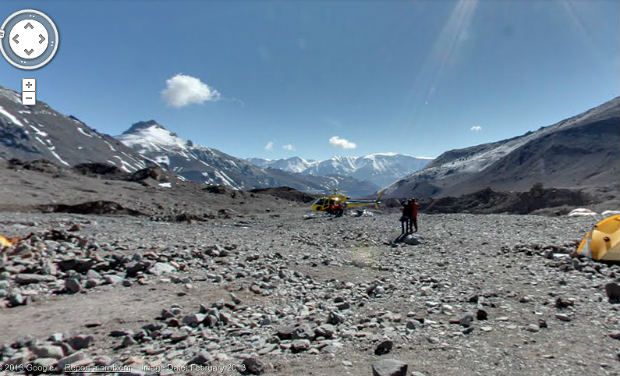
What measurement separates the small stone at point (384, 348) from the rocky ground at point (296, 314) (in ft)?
0.12

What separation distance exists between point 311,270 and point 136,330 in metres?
7.33

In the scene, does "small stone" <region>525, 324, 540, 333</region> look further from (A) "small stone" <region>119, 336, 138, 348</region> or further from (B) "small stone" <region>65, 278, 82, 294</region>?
(B) "small stone" <region>65, 278, 82, 294</region>

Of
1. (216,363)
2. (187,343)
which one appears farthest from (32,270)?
(216,363)

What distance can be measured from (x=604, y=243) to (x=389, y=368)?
1296 centimetres

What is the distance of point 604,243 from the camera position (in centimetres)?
1362

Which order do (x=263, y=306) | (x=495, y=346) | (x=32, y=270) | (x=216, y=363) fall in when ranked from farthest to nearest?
(x=32, y=270) → (x=263, y=306) → (x=495, y=346) → (x=216, y=363)

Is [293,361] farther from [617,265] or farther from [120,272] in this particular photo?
[617,265]

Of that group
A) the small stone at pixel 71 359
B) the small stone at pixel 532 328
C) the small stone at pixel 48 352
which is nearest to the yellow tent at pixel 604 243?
the small stone at pixel 532 328

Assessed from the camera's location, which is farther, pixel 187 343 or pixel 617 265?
pixel 617 265

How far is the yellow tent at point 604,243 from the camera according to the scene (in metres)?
13.2

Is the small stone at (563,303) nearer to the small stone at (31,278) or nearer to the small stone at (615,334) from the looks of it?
the small stone at (615,334)

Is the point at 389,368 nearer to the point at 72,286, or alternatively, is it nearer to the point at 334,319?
the point at 334,319

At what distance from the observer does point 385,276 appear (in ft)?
42.7

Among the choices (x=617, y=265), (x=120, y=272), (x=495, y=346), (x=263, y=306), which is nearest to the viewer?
(x=495, y=346)
